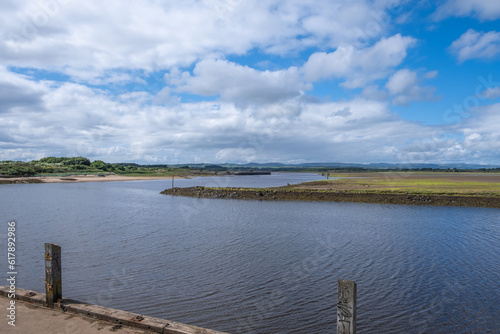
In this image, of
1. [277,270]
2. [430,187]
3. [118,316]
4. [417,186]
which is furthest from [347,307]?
[417,186]

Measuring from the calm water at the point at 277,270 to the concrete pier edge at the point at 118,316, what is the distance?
6.22 feet

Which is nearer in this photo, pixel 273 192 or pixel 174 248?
pixel 174 248

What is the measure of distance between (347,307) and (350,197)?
4224 centimetres

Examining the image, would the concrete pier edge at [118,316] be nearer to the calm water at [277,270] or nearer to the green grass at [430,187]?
the calm water at [277,270]

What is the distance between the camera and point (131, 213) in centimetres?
3444

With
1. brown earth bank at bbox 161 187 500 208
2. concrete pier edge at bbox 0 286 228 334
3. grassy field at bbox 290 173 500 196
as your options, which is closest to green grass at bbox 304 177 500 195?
grassy field at bbox 290 173 500 196

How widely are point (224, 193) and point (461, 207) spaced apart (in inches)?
1339

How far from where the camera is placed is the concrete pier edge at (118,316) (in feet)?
25.1

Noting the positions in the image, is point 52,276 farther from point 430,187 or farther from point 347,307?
point 430,187

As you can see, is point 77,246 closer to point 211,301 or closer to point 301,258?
Answer: point 211,301

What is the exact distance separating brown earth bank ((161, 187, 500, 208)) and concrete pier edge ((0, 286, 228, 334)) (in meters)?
41.9

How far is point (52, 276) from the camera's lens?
927 centimetres

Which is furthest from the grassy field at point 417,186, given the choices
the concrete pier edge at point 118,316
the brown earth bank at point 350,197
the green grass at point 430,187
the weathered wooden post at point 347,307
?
the concrete pier edge at point 118,316

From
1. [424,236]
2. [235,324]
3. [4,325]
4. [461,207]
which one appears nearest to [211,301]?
[235,324]
